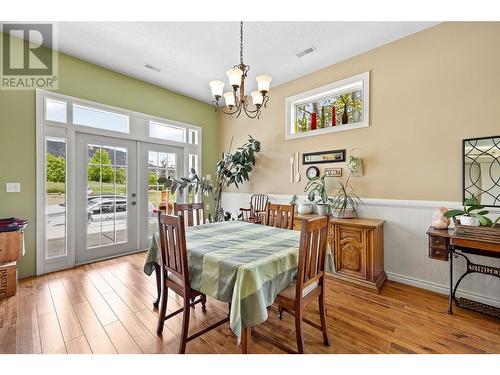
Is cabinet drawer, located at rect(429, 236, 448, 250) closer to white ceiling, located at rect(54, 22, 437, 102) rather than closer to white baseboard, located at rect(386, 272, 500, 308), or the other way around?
white baseboard, located at rect(386, 272, 500, 308)

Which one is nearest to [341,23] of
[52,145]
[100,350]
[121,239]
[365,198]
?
[365,198]

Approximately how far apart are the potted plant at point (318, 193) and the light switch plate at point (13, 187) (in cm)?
389

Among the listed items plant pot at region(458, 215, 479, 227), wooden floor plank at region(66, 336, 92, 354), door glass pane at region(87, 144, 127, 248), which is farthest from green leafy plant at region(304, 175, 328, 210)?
door glass pane at region(87, 144, 127, 248)

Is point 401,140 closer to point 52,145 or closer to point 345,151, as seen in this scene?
point 345,151

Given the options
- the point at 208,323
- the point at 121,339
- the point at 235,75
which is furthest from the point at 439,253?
the point at 121,339

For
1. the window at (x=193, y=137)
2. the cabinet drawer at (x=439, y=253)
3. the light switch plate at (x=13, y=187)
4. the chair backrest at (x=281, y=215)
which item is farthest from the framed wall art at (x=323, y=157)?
the light switch plate at (x=13, y=187)

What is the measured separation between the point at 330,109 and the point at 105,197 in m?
3.88

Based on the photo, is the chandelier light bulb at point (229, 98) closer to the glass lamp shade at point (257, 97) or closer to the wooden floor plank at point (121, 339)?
the glass lamp shade at point (257, 97)

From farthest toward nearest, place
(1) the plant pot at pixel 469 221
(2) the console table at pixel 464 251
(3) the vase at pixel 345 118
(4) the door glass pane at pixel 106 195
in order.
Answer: (4) the door glass pane at pixel 106 195 < (3) the vase at pixel 345 118 < (1) the plant pot at pixel 469 221 < (2) the console table at pixel 464 251

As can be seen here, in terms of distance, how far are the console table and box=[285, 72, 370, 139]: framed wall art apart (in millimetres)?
1647

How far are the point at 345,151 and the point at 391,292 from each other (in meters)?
1.87

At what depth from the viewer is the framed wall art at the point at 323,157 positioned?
132 inches

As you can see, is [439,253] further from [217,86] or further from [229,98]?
[217,86]

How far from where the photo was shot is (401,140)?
2.82m
